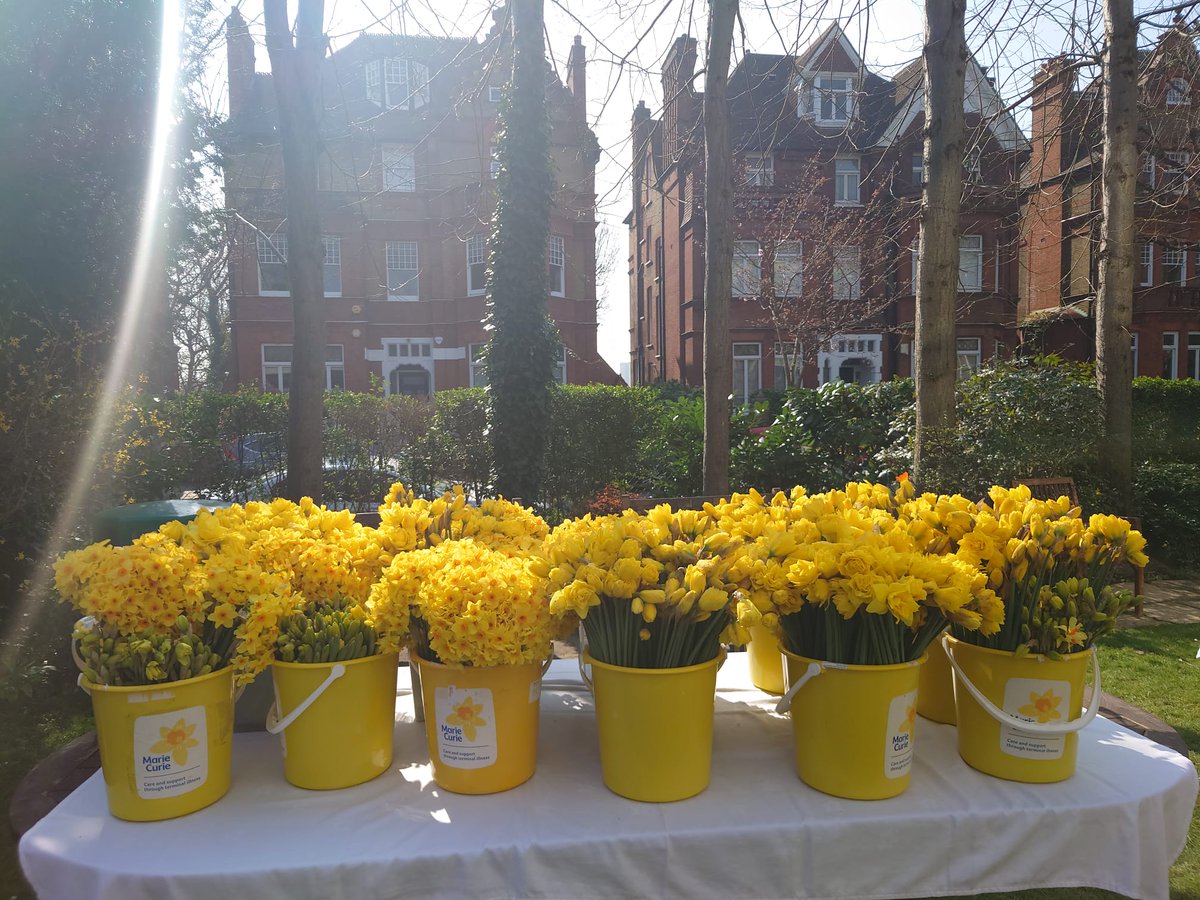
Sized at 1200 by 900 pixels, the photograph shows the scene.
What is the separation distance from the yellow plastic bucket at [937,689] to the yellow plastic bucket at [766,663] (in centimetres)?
32

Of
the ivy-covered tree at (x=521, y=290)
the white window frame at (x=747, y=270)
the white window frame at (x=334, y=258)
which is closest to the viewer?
the ivy-covered tree at (x=521, y=290)

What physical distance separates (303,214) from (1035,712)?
4849 millimetres

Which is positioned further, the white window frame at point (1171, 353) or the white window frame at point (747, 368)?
the white window frame at point (1171, 353)

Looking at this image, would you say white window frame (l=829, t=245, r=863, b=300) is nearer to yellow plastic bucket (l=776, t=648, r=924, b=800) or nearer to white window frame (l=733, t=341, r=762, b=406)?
white window frame (l=733, t=341, r=762, b=406)

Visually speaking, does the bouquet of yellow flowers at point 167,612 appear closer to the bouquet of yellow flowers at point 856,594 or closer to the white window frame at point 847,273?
the bouquet of yellow flowers at point 856,594

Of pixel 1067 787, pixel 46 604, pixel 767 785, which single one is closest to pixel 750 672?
pixel 767 785

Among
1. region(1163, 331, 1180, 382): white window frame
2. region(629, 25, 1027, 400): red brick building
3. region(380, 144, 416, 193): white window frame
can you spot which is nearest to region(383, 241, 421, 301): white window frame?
region(380, 144, 416, 193): white window frame

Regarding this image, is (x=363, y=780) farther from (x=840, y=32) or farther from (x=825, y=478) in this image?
(x=825, y=478)

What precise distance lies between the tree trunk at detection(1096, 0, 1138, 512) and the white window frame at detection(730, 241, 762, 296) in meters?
11.9

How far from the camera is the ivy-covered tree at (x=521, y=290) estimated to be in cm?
655

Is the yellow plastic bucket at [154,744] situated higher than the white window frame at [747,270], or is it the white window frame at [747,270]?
the white window frame at [747,270]

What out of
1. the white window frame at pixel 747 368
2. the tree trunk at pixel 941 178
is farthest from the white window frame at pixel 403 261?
the tree trunk at pixel 941 178

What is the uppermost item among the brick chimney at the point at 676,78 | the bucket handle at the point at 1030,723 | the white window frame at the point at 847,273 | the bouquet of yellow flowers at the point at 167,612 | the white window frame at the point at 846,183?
the white window frame at the point at 846,183

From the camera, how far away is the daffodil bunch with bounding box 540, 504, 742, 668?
126cm
